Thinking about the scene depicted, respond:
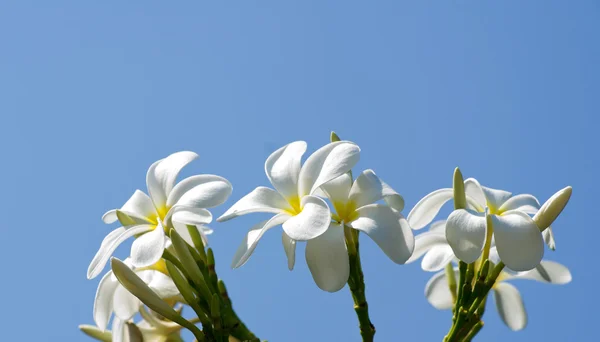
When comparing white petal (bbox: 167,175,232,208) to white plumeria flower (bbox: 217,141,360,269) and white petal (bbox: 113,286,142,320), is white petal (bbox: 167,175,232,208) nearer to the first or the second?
white plumeria flower (bbox: 217,141,360,269)

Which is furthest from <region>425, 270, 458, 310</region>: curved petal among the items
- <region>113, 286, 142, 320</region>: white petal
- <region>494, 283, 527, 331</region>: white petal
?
<region>113, 286, 142, 320</region>: white petal

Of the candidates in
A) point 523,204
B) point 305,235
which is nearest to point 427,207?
point 523,204

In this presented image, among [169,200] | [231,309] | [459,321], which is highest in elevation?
[169,200]

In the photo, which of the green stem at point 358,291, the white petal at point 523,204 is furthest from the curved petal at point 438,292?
the green stem at point 358,291

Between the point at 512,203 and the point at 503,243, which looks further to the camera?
the point at 512,203

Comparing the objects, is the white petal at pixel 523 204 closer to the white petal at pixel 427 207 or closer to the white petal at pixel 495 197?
the white petal at pixel 495 197

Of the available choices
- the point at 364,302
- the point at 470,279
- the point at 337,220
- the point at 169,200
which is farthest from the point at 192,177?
the point at 470,279

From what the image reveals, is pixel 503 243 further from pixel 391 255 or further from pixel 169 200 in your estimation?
pixel 169 200
